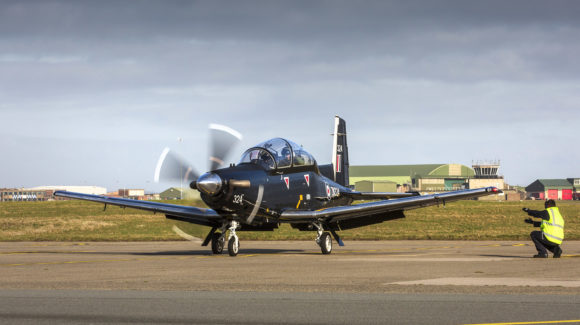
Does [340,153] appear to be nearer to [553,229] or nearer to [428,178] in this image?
[553,229]

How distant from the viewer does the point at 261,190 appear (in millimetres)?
22625

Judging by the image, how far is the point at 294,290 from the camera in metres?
12.9

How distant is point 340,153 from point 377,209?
9006 mm

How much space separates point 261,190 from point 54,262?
652 cm

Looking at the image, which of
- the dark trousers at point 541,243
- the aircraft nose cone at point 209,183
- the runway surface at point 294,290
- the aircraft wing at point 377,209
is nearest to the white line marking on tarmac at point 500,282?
the runway surface at point 294,290

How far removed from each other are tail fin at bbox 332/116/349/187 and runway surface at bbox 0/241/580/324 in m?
10.2

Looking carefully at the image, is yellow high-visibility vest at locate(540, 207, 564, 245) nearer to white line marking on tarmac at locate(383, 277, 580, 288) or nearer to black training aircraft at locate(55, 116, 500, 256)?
black training aircraft at locate(55, 116, 500, 256)

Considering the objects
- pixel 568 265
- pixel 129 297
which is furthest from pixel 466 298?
pixel 568 265

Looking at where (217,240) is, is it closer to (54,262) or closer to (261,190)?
(261,190)

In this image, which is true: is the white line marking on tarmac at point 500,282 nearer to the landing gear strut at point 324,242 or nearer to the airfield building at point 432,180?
the landing gear strut at point 324,242

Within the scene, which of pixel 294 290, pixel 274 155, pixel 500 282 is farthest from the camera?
pixel 274 155

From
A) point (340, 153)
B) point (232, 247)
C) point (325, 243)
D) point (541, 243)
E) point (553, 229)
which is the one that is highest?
point (340, 153)

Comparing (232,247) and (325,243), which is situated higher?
(325,243)

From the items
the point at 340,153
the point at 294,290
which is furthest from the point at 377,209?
the point at 294,290
